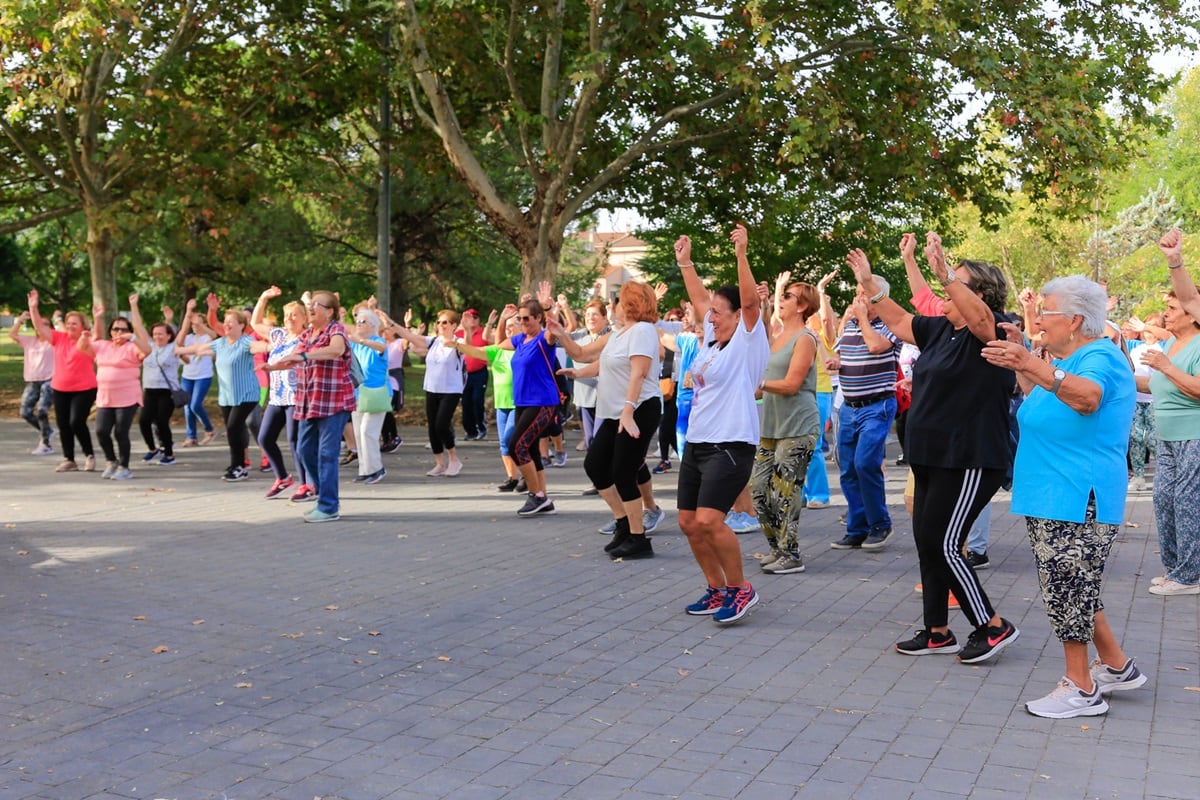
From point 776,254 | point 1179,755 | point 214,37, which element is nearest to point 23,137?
point 214,37

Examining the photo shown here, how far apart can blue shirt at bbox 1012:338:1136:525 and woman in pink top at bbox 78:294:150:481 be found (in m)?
10.9

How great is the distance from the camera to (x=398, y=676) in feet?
19.0

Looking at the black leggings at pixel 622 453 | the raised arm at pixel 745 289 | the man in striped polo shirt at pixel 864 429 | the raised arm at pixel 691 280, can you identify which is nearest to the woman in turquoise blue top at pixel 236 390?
the black leggings at pixel 622 453

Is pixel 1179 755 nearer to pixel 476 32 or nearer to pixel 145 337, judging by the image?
pixel 145 337

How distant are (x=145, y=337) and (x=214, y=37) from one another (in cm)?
1096

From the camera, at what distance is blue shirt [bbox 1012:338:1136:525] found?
5016 millimetres

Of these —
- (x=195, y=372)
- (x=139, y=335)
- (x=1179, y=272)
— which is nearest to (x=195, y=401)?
(x=195, y=372)

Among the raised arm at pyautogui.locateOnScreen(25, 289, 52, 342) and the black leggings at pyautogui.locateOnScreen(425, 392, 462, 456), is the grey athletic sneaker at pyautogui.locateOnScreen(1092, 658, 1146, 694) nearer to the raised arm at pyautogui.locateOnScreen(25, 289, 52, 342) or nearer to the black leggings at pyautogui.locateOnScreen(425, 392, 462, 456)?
the black leggings at pyautogui.locateOnScreen(425, 392, 462, 456)

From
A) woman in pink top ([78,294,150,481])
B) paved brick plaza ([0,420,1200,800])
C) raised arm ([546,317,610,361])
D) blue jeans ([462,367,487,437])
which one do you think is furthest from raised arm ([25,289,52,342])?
raised arm ([546,317,610,361])

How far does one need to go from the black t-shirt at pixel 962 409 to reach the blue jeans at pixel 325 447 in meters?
5.75

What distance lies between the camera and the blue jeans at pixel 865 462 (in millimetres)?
8898

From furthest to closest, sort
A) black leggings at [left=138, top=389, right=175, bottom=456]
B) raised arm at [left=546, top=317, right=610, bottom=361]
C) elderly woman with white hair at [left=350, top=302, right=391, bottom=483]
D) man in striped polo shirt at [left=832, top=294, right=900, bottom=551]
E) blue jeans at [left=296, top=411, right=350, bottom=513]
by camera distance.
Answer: black leggings at [left=138, top=389, right=175, bottom=456], elderly woman with white hair at [left=350, top=302, right=391, bottom=483], blue jeans at [left=296, top=411, right=350, bottom=513], raised arm at [left=546, top=317, right=610, bottom=361], man in striped polo shirt at [left=832, top=294, right=900, bottom=551]

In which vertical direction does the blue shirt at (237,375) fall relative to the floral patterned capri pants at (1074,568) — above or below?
above

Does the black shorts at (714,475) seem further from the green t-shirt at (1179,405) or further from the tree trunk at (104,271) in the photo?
the tree trunk at (104,271)
